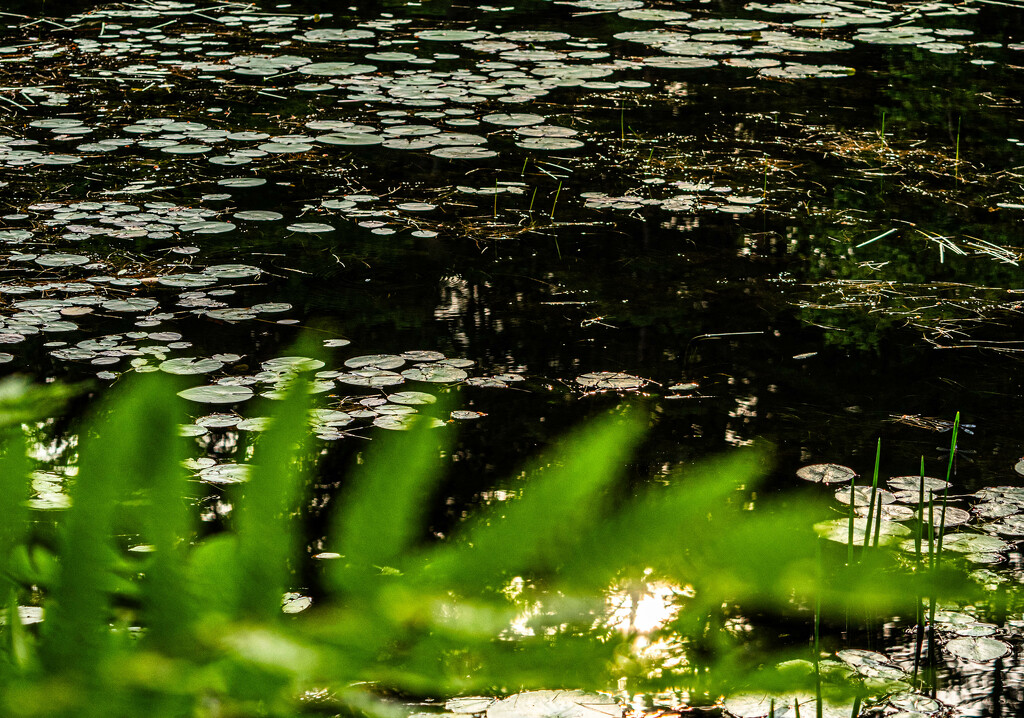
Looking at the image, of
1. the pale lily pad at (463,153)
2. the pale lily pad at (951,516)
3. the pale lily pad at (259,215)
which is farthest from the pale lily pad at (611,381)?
the pale lily pad at (463,153)

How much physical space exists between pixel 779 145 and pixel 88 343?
102 inches

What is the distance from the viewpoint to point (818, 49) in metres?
5.71

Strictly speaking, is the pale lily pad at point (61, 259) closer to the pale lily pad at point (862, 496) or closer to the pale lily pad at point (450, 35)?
the pale lily pad at point (862, 496)

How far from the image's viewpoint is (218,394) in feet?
7.91

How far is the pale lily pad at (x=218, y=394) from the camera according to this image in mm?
2377

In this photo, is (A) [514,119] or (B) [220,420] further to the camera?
(A) [514,119]

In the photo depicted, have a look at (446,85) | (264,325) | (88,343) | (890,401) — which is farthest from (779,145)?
(88,343)

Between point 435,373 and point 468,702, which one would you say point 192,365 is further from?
point 468,702

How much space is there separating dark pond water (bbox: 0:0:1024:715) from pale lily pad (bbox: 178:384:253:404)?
0.01m

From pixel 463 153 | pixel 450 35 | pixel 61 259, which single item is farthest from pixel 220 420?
pixel 450 35

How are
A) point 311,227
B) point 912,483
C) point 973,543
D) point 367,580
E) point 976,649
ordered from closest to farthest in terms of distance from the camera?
point 367,580 → point 976,649 → point 973,543 → point 912,483 → point 311,227

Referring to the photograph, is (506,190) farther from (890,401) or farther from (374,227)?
(890,401)

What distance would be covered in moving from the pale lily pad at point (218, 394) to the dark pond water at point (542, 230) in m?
0.01

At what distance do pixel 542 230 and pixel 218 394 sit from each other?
132 centimetres
